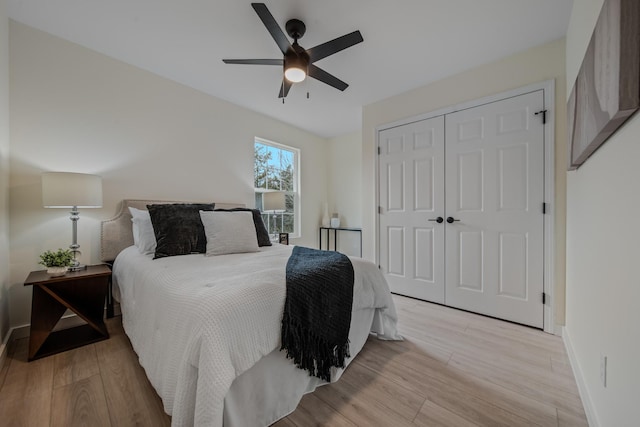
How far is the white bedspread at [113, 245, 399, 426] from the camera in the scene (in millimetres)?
921

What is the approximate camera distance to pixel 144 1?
176 centimetres

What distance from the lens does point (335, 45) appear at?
5.81 feet

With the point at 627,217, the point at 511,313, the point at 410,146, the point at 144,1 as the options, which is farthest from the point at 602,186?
the point at 144,1

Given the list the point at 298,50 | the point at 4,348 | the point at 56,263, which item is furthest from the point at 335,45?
the point at 4,348

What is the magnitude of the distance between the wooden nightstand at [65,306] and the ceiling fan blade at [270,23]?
2181 millimetres

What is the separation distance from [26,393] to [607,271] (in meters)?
2.98

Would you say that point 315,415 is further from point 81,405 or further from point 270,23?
point 270,23

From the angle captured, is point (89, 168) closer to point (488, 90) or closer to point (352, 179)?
point (352, 179)

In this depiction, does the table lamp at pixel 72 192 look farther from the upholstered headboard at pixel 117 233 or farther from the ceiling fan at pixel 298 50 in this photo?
the ceiling fan at pixel 298 50

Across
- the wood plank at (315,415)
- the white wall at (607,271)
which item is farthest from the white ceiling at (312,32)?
the wood plank at (315,415)

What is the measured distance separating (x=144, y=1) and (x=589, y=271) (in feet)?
10.9

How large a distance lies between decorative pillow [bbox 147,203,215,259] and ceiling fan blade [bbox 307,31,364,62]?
1696 mm

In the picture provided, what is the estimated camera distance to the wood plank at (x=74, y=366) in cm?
150

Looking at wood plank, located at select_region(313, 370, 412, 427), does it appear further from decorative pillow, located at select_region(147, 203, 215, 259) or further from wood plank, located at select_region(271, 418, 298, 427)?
decorative pillow, located at select_region(147, 203, 215, 259)
